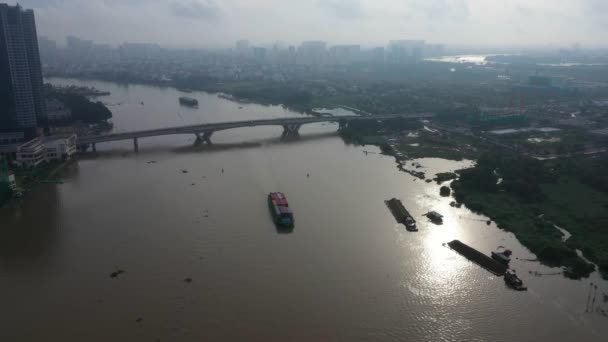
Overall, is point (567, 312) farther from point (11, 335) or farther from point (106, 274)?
point (11, 335)

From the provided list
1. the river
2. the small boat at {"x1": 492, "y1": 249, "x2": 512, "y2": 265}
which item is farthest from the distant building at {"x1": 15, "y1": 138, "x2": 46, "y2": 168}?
the small boat at {"x1": 492, "y1": 249, "x2": 512, "y2": 265}

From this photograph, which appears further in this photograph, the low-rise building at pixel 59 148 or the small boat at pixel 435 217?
the low-rise building at pixel 59 148

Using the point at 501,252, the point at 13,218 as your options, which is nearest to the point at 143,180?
the point at 13,218

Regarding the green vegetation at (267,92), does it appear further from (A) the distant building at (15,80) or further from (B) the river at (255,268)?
(B) the river at (255,268)

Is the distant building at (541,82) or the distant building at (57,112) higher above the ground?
the distant building at (541,82)

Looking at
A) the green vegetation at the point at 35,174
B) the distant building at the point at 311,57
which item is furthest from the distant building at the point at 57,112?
the distant building at the point at 311,57

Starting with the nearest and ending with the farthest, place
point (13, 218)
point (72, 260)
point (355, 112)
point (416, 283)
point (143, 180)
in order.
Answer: point (416, 283) → point (72, 260) → point (13, 218) → point (143, 180) → point (355, 112)
